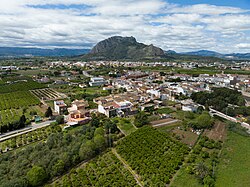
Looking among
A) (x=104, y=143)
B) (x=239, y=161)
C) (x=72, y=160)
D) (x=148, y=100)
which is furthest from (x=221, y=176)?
(x=148, y=100)

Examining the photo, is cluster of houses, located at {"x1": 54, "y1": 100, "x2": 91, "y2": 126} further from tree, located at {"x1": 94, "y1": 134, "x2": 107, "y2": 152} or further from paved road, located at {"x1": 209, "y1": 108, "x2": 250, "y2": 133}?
paved road, located at {"x1": 209, "y1": 108, "x2": 250, "y2": 133}

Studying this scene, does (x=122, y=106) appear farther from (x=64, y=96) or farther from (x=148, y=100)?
(x=64, y=96)

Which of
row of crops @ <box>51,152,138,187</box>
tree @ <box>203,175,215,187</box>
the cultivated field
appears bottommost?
row of crops @ <box>51,152,138,187</box>

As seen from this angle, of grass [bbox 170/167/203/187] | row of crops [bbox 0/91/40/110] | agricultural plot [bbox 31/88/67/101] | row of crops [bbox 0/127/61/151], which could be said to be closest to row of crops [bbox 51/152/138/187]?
grass [bbox 170/167/203/187]

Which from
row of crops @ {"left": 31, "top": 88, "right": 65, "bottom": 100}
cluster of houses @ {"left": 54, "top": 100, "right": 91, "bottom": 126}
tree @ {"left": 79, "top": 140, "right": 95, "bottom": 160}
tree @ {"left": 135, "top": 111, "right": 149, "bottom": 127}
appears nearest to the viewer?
tree @ {"left": 79, "top": 140, "right": 95, "bottom": 160}

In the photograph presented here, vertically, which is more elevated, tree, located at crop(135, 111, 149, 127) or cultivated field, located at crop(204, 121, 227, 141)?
tree, located at crop(135, 111, 149, 127)

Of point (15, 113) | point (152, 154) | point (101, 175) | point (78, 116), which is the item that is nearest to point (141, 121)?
point (152, 154)

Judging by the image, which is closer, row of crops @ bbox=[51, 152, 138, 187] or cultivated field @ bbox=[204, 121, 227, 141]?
row of crops @ bbox=[51, 152, 138, 187]

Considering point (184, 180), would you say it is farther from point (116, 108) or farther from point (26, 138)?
point (26, 138)
